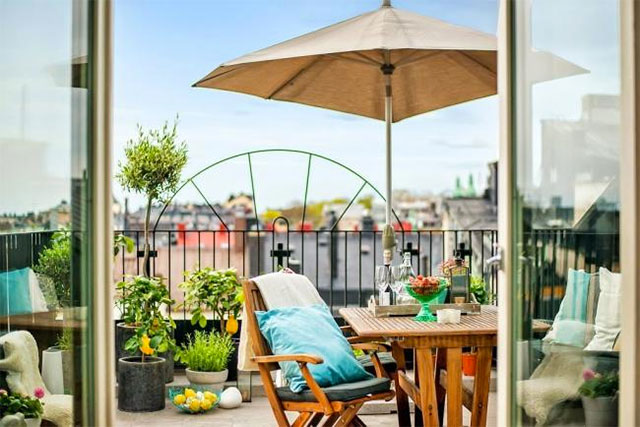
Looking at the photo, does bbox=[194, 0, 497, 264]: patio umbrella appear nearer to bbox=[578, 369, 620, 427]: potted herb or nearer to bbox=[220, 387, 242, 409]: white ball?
bbox=[220, 387, 242, 409]: white ball

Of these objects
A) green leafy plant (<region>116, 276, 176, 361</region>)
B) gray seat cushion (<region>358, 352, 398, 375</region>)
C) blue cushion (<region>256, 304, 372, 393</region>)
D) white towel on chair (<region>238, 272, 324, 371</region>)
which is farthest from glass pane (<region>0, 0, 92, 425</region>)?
green leafy plant (<region>116, 276, 176, 361</region>)

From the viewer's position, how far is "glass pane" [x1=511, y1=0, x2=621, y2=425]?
7.91 ft

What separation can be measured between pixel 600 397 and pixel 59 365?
1490mm

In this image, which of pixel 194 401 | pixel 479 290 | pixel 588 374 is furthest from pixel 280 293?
pixel 588 374

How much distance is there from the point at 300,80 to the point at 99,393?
372 cm

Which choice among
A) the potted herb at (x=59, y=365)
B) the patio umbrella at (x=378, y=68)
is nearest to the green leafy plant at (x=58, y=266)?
the potted herb at (x=59, y=365)

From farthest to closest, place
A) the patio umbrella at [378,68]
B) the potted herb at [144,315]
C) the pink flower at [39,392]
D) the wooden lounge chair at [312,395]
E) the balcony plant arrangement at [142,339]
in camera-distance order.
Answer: the potted herb at [144,315], the balcony plant arrangement at [142,339], the patio umbrella at [378,68], the wooden lounge chair at [312,395], the pink flower at [39,392]

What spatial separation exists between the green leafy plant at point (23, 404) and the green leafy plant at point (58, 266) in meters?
0.26

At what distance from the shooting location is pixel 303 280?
4758mm

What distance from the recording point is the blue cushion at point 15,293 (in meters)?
2.36

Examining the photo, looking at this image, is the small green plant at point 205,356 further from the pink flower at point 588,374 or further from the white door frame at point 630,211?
the white door frame at point 630,211

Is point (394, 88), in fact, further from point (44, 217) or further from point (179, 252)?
point (179, 252)

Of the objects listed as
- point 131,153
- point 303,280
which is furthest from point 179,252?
point 303,280

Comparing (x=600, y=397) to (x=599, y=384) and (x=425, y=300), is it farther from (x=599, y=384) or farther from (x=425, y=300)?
(x=425, y=300)
